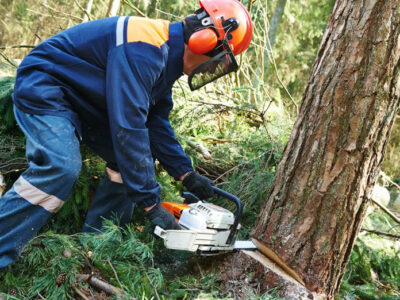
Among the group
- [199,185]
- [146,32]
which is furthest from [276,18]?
[146,32]

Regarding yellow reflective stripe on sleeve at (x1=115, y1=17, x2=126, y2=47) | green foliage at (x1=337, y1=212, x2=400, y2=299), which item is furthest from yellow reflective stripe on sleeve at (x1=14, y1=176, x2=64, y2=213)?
green foliage at (x1=337, y1=212, x2=400, y2=299)

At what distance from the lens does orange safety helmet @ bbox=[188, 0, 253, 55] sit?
213cm

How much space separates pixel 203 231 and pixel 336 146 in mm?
898

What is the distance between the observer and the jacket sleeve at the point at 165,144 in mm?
2695

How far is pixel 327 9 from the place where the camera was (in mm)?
9188

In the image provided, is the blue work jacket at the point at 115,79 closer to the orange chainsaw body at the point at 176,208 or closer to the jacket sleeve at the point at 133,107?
the jacket sleeve at the point at 133,107

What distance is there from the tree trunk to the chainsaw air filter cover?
11.5 inches

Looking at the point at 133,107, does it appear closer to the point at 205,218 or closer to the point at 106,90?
the point at 106,90

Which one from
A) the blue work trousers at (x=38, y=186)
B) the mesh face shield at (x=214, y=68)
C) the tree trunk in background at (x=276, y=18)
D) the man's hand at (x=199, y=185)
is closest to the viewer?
the blue work trousers at (x=38, y=186)

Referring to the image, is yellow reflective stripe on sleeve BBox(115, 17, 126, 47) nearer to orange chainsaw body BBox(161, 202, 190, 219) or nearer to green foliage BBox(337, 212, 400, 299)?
orange chainsaw body BBox(161, 202, 190, 219)

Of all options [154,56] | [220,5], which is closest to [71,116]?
[154,56]

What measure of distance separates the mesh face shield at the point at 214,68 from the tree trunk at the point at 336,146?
51 centimetres

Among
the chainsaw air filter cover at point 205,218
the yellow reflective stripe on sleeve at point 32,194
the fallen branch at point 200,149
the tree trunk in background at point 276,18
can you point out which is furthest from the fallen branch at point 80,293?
the tree trunk in background at point 276,18

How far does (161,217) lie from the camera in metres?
2.11
